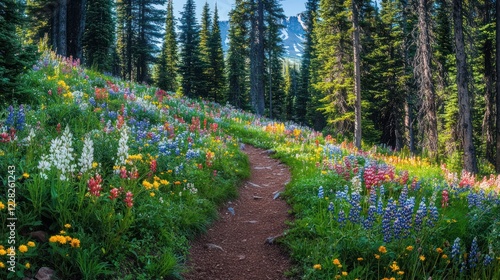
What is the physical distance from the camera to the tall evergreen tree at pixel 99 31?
27312 millimetres

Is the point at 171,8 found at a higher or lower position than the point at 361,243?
higher

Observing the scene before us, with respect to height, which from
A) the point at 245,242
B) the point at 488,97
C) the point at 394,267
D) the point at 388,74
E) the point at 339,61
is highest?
the point at 339,61

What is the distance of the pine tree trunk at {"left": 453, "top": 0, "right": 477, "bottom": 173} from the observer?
1141 centimetres

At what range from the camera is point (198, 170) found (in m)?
6.89

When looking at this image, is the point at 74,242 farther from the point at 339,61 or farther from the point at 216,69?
the point at 216,69

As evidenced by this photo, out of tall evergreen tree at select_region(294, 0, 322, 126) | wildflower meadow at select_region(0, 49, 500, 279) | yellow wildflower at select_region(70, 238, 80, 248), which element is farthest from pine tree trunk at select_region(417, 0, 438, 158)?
tall evergreen tree at select_region(294, 0, 322, 126)

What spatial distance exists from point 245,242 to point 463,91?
1043 centimetres

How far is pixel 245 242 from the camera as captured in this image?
18.1 ft

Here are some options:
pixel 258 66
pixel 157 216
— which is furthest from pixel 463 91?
pixel 258 66

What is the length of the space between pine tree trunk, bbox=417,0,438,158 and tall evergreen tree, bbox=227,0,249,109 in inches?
706

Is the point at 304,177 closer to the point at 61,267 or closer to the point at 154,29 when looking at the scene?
the point at 61,267

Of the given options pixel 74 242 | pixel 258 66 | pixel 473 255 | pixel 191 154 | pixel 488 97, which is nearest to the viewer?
pixel 74 242

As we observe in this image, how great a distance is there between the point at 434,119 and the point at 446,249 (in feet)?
40.9

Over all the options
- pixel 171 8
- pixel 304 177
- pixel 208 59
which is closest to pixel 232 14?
pixel 208 59
